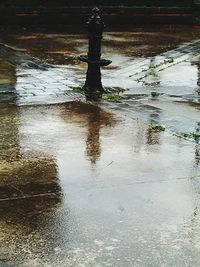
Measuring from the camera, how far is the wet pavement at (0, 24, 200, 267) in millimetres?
3064

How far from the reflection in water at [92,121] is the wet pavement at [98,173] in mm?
11

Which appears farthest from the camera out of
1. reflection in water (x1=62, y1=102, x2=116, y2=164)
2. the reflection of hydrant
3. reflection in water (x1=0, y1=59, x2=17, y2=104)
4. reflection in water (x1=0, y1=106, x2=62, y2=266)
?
the reflection of hydrant

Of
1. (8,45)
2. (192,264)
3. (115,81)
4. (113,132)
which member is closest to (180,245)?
(192,264)

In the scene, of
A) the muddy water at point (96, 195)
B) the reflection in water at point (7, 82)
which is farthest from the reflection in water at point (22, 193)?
the reflection in water at point (7, 82)

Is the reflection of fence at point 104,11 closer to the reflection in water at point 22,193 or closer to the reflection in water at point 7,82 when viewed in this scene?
the reflection in water at point 7,82

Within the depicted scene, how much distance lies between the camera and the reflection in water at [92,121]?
4996 mm

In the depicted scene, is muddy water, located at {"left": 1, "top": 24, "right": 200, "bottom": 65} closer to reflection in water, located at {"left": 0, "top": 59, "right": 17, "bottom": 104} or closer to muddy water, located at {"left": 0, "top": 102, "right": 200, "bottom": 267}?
reflection in water, located at {"left": 0, "top": 59, "right": 17, "bottom": 104}

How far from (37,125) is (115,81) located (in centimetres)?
338

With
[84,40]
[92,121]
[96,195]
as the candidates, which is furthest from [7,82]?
[84,40]

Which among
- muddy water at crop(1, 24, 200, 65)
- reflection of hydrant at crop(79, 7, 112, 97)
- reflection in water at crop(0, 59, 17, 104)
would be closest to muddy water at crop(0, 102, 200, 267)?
reflection in water at crop(0, 59, 17, 104)

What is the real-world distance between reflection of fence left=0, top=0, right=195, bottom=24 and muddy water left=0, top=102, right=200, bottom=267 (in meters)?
12.5

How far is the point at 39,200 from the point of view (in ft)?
12.4

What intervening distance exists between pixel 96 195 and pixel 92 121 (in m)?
2.41

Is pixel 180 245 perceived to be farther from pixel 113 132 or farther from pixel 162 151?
pixel 113 132
